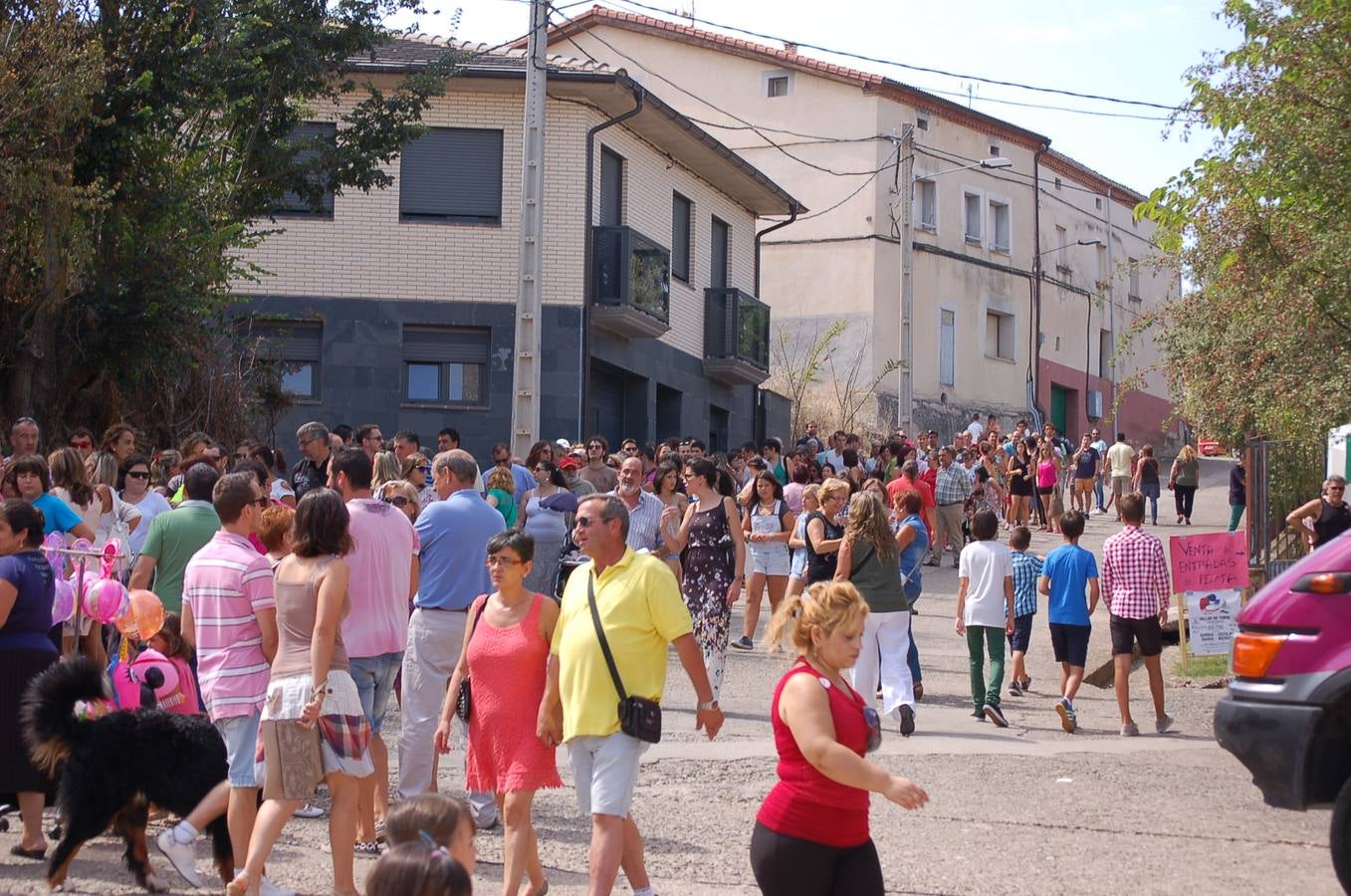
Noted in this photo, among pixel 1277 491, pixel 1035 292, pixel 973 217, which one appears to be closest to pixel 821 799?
pixel 1277 491

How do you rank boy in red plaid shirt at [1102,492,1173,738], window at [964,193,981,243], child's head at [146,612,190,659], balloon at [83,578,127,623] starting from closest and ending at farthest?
child's head at [146,612,190,659] → balloon at [83,578,127,623] → boy in red plaid shirt at [1102,492,1173,738] → window at [964,193,981,243]

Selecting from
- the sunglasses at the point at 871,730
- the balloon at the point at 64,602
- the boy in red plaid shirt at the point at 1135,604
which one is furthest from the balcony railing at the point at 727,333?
the sunglasses at the point at 871,730

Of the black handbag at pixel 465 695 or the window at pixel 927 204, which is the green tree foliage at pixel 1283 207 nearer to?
the black handbag at pixel 465 695

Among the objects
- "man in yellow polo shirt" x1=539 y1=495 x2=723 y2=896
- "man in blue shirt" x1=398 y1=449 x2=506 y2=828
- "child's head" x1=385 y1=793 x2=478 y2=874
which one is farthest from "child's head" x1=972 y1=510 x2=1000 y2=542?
"child's head" x1=385 y1=793 x2=478 y2=874

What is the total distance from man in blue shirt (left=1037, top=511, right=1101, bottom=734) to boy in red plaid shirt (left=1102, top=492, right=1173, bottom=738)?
214mm

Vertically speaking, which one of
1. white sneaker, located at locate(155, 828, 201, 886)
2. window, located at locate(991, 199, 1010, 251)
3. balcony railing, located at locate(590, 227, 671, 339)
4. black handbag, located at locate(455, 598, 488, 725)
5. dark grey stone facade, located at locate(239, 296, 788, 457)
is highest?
window, located at locate(991, 199, 1010, 251)

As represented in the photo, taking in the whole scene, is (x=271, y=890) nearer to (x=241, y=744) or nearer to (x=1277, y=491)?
(x=241, y=744)

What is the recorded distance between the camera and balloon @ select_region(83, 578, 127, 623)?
27.4 feet

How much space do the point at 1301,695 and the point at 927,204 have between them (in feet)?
122

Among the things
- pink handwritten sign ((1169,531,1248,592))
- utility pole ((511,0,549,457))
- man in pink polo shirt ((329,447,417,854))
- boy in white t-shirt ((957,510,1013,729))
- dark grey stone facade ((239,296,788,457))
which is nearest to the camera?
man in pink polo shirt ((329,447,417,854))

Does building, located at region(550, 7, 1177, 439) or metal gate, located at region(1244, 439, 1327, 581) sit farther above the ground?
building, located at region(550, 7, 1177, 439)

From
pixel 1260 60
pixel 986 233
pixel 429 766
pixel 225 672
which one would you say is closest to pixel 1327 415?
pixel 1260 60

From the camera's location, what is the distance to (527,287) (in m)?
16.5

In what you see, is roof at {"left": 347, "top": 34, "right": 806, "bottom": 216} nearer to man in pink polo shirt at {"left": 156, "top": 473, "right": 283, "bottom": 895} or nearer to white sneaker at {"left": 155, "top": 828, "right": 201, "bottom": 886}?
man in pink polo shirt at {"left": 156, "top": 473, "right": 283, "bottom": 895}
